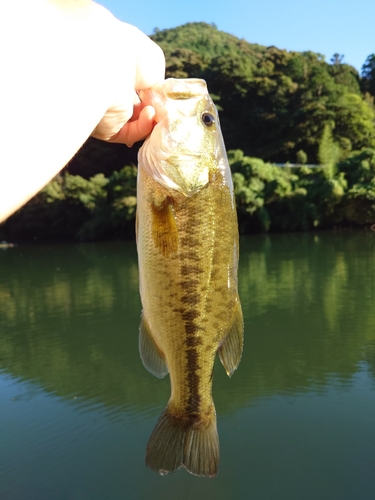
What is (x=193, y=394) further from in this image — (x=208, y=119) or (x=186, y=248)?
(x=208, y=119)

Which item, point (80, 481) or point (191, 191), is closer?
point (191, 191)

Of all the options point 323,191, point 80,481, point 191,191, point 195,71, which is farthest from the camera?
point 195,71

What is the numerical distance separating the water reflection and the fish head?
5.98 metres

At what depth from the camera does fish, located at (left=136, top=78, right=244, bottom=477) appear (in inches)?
55.7

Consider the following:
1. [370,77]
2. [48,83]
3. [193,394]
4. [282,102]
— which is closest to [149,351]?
[193,394]

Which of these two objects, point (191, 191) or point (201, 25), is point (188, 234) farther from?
point (201, 25)

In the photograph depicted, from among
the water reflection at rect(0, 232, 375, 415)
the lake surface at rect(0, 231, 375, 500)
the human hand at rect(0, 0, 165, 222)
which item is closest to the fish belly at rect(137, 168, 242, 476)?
the human hand at rect(0, 0, 165, 222)

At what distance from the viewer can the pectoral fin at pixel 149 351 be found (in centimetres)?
158

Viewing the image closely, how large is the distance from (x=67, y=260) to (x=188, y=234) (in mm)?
22364

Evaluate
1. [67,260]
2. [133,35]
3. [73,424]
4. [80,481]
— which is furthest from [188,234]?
[67,260]

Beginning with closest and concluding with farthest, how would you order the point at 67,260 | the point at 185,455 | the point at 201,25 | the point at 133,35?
the point at 133,35, the point at 185,455, the point at 67,260, the point at 201,25

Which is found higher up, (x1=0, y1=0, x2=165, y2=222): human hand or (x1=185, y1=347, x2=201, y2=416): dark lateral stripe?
(x1=0, y1=0, x2=165, y2=222): human hand

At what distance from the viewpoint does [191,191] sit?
1.43m

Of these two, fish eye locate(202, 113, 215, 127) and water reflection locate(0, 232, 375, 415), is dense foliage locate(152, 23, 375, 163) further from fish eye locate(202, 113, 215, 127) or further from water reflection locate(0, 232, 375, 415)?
fish eye locate(202, 113, 215, 127)
